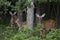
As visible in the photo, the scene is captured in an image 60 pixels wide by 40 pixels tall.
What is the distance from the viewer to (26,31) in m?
10.7

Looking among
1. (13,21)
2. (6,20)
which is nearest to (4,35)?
(13,21)

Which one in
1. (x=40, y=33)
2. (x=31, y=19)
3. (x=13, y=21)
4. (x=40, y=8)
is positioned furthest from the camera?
(x=40, y=8)

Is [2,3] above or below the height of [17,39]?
above

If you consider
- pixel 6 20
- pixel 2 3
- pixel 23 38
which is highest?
pixel 2 3

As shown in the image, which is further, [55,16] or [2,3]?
[55,16]

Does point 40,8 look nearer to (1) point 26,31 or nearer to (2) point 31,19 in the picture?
(2) point 31,19

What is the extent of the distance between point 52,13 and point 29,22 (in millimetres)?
5372

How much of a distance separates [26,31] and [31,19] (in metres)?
3.71

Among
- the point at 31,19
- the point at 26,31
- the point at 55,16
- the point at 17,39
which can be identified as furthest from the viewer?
the point at 55,16

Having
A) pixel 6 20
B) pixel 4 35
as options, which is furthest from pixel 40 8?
pixel 4 35

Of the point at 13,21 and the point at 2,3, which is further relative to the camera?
the point at 13,21

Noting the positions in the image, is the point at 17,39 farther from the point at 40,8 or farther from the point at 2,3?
the point at 40,8

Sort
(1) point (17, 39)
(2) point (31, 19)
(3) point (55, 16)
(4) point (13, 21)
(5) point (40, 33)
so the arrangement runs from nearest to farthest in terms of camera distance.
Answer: (1) point (17, 39) < (5) point (40, 33) < (2) point (31, 19) < (4) point (13, 21) < (3) point (55, 16)

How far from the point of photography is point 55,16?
1884cm
